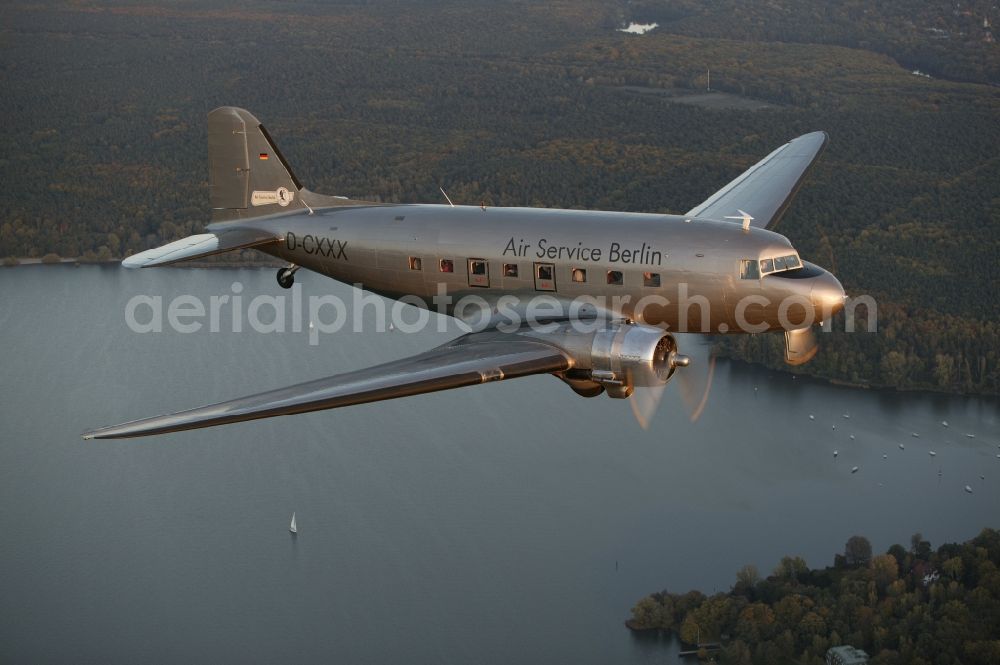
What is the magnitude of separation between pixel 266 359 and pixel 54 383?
21.9 metres

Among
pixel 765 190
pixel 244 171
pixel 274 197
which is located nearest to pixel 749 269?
pixel 765 190

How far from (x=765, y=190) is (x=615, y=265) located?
13.1 meters

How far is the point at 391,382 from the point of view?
3053 centimetres

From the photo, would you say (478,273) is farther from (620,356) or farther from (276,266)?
(276,266)

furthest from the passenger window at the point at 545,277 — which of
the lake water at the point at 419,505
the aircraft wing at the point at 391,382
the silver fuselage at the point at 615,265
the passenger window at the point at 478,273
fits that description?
the lake water at the point at 419,505

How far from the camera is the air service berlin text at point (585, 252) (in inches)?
1356

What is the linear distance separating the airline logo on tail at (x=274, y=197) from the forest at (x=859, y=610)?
51.8 meters

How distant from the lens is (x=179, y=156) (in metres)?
176

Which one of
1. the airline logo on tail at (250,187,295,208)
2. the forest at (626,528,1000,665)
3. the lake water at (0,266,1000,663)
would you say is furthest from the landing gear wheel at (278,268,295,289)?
the forest at (626,528,1000,665)

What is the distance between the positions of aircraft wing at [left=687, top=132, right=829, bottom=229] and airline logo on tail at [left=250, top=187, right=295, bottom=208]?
14.2 metres

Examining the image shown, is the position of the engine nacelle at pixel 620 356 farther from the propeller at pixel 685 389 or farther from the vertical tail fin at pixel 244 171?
the vertical tail fin at pixel 244 171

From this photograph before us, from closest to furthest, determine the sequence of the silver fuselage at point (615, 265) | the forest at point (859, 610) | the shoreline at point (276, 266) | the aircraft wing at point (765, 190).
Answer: the silver fuselage at point (615, 265), the aircraft wing at point (765, 190), the forest at point (859, 610), the shoreline at point (276, 266)

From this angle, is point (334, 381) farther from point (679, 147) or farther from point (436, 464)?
A: point (679, 147)

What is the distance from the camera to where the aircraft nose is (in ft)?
112
